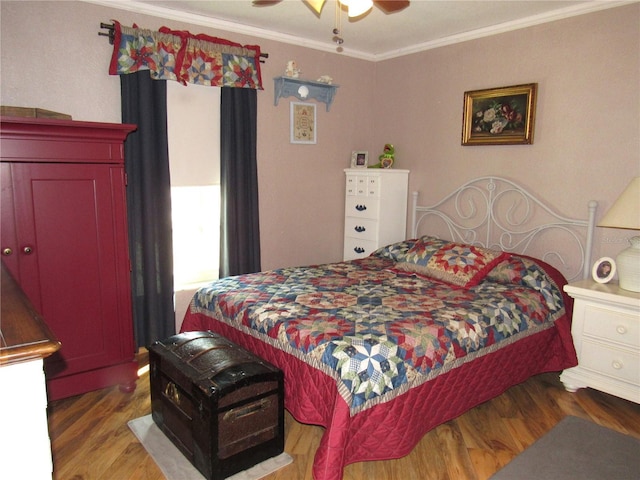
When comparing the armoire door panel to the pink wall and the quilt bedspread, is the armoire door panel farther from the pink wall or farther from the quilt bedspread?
the pink wall

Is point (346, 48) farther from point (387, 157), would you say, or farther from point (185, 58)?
point (185, 58)

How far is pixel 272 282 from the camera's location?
3129 millimetres

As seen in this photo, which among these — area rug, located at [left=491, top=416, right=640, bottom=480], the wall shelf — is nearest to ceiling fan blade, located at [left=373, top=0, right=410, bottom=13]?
the wall shelf

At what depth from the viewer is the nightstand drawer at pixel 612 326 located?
8.89 feet

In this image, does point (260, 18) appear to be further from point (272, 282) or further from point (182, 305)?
point (182, 305)

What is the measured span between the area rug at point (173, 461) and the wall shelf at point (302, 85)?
8.88ft

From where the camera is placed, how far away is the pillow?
3.17 m

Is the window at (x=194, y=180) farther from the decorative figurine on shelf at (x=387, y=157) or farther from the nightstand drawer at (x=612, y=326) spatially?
the nightstand drawer at (x=612, y=326)

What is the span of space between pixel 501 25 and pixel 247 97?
2.02 meters

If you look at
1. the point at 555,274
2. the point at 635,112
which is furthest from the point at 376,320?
the point at 635,112

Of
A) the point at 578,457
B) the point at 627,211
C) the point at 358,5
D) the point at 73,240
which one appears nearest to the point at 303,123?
the point at 358,5

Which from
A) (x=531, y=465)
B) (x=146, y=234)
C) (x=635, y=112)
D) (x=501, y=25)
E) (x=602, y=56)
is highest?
(x=501, y=25)

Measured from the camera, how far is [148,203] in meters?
3.39

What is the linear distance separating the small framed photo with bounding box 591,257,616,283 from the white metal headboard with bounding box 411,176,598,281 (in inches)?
4.0
